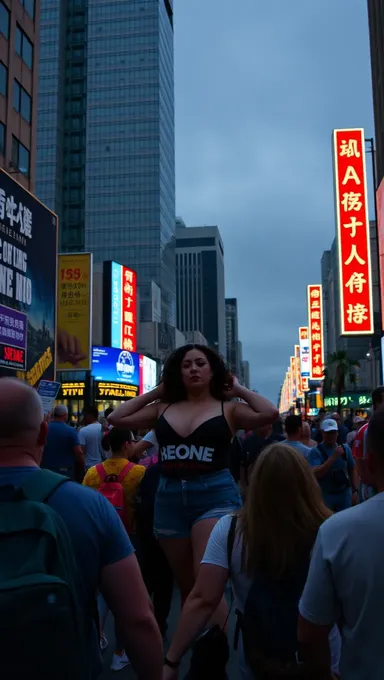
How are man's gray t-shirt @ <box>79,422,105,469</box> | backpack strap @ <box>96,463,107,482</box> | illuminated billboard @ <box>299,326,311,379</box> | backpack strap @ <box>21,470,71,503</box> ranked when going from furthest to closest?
1. illuminated billboard @ <box>299,326,311,379</box>
2. man's gray t-shirt @ <box>79,422,105,469</box>
3. backpack strap @ <box>96,463,107,482</box>
4. backpack strap @ <box>21,470,71,503</box>

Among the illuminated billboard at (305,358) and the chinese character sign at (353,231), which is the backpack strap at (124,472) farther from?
the illuminated billboard at (305,358)

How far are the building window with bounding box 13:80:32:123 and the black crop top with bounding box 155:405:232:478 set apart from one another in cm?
2838

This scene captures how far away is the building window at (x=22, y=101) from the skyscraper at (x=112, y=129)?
79.9 metres

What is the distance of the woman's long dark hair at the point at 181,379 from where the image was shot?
429 cm

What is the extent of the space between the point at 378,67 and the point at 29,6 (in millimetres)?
22211

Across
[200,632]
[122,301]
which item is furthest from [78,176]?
[200,632]

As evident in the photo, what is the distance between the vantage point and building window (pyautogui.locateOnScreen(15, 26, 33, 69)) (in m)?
29.2

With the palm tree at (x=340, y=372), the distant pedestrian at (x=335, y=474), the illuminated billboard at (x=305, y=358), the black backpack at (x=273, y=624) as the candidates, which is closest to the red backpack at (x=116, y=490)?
the distant pedestrian at (x=335, y=474)

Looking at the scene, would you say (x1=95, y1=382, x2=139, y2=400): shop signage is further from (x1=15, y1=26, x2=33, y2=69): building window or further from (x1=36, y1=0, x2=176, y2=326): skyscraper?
(x1=36, y1=0, x2=176, y2=326): skyscraper

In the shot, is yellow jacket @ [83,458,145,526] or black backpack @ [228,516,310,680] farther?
yellow jacket @ [83,458,145,526]

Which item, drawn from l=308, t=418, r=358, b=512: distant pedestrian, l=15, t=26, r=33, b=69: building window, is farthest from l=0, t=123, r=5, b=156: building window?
A: l=308, t=418, r=358, b=512: distant pedestrian

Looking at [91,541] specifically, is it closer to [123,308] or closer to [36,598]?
[36,598]

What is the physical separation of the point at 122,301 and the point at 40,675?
54.7 m

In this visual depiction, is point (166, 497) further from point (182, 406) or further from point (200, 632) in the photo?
point (200, 632)
